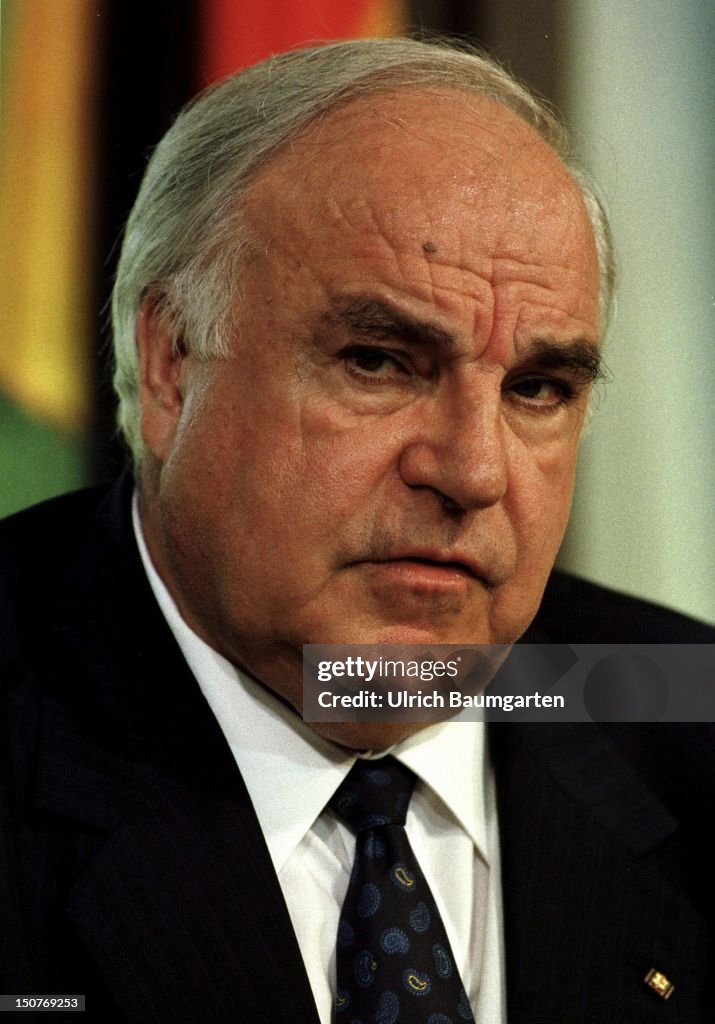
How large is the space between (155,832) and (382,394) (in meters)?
0.56

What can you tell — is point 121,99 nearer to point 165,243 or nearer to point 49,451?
point 165,243

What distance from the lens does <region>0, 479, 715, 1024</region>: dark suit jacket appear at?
125 centimetres

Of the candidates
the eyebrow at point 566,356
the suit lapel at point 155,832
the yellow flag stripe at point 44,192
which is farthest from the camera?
the yellow flag stripe at point 44,192

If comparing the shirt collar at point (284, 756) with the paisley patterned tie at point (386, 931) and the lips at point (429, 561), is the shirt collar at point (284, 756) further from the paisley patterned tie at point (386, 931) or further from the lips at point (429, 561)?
the lips at point (429, 561)

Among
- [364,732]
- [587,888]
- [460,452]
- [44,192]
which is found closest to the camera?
[460,452]

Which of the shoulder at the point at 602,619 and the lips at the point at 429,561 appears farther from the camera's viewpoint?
the shoulder at the point at 602,619

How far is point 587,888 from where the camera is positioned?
1.51 meters

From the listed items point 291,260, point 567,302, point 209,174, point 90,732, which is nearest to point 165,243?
point 209,174

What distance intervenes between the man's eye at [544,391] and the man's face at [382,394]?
24 millimetres

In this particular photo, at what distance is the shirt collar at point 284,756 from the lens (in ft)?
4.63

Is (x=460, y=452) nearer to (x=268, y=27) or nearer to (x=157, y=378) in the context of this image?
(x=157, y=378)

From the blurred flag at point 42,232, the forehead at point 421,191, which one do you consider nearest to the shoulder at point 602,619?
the forehead at point 421,191

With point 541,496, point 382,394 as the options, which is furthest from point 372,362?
point 541,496

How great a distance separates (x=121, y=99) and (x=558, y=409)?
0.82 metres
